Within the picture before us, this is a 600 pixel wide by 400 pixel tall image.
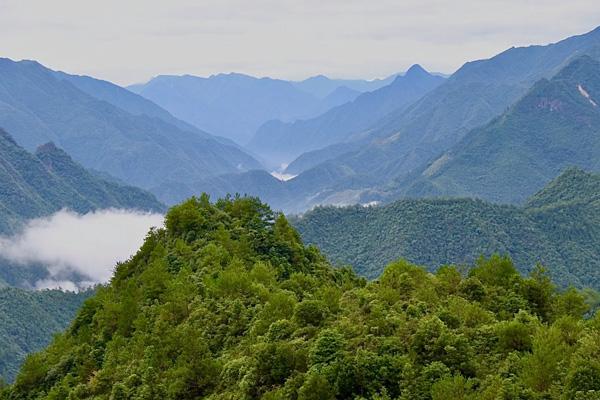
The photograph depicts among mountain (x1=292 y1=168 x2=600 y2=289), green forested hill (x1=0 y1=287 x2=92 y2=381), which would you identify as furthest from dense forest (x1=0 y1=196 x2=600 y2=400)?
green forested hill (x1=0 y1=287 x2=92 y2=381)

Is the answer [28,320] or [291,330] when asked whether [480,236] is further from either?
[291,330]

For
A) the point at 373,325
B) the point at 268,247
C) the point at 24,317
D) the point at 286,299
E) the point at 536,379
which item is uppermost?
the point at 24,317

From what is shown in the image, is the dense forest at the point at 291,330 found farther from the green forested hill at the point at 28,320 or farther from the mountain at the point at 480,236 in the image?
the green forested hill at the point at 28,320

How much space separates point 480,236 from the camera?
173 m

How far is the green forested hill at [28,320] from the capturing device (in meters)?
157

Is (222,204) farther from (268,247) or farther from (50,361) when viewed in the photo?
(50,361)

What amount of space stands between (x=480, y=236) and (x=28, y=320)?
115 m

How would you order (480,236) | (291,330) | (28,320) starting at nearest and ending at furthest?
(291,330) < (28,320) < (480,236)

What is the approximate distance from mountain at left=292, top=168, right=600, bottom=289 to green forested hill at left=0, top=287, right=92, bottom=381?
236 ft

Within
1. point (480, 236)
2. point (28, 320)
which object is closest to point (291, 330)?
point (480, 236)

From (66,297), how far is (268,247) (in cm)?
15113

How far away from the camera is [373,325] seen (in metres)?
29.5

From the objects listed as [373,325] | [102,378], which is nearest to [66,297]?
[102,378]

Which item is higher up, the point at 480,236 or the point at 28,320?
the point at 28,320
